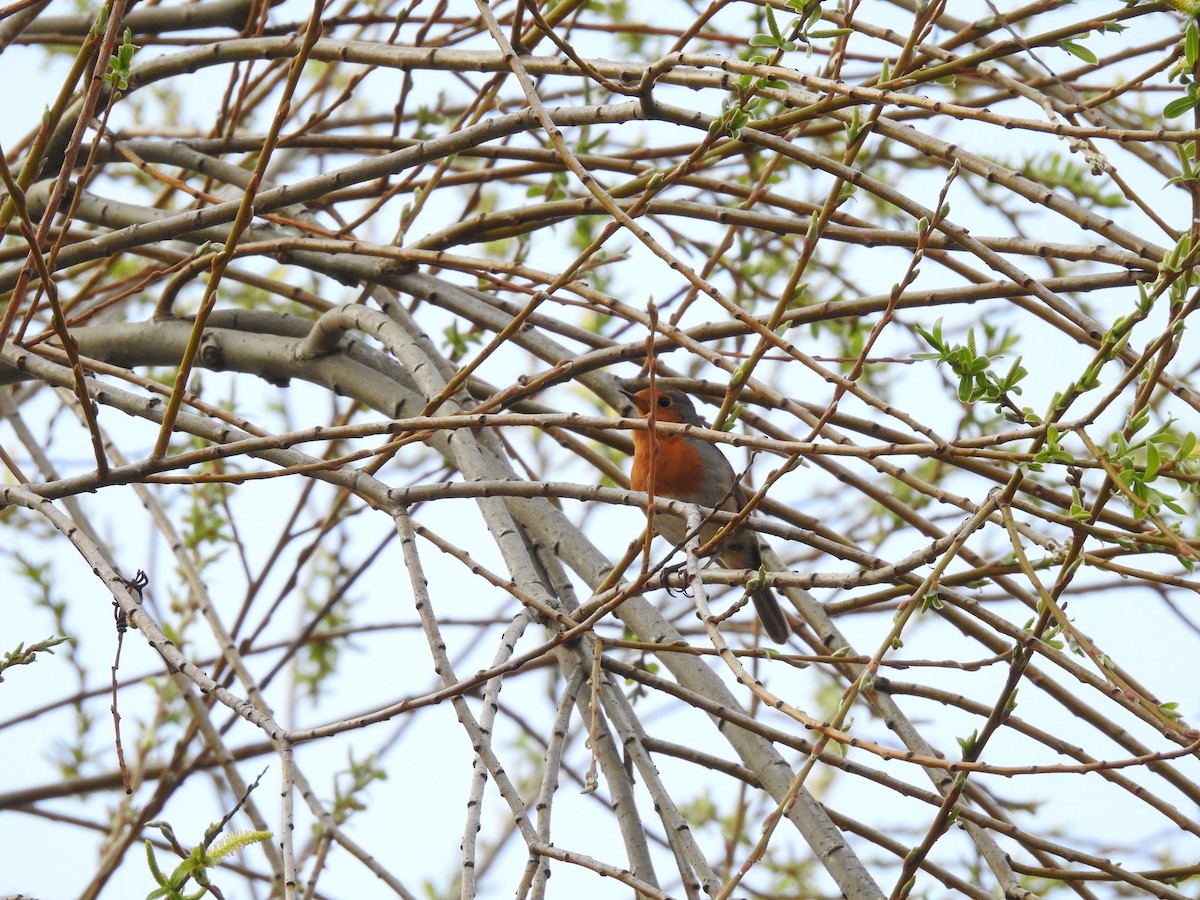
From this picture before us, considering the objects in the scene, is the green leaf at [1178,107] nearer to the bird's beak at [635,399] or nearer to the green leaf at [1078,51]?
the green leaf at [1078,51]

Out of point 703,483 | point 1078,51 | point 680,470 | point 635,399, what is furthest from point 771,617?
point 1078,51

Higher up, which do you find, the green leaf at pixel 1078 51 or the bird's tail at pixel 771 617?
the bird's tail at pixel 771 617

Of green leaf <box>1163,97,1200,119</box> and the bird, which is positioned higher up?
the bird

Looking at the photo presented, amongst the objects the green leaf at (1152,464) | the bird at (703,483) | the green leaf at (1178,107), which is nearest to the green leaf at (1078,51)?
the green leaf at (1178,107)

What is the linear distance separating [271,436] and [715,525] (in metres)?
2.39

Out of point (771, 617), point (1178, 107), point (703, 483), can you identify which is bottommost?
point (1178, 107)

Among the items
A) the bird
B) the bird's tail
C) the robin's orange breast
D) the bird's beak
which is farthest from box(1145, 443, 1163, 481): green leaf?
the bird's tail

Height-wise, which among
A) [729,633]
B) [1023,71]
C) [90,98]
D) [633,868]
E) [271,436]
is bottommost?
[633,868]

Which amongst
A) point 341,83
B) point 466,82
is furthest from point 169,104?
point 466,82

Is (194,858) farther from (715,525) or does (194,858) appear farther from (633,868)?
(715,525)

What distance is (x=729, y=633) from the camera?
20.2 ft

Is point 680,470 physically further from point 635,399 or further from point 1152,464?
point 1152,464

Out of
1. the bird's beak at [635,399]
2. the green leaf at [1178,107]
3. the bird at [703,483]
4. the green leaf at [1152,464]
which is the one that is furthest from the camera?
the bird at [703,483]

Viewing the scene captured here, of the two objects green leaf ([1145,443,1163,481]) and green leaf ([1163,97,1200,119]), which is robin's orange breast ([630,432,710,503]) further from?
green leaf ([1145,443,1163,481])
